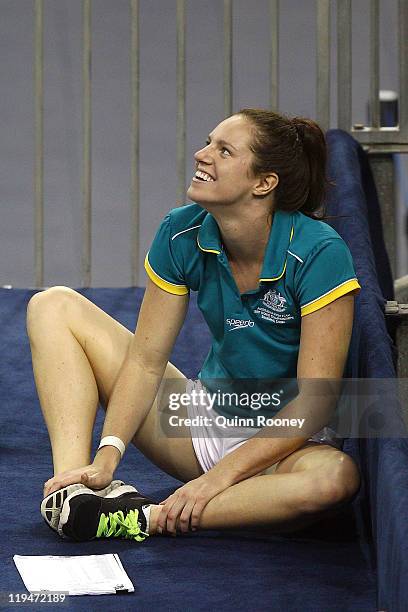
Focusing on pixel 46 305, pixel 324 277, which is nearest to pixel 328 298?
pixel 324 277

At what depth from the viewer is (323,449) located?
1.81 m

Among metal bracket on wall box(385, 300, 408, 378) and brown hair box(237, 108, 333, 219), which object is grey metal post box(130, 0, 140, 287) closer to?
metal bracket on wall box(385, 300, 408, 378)

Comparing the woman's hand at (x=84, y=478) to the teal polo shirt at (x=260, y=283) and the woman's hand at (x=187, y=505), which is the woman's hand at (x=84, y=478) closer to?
the woman's hand at (x=187, y=505)

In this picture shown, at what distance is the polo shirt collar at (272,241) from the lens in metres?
1.82

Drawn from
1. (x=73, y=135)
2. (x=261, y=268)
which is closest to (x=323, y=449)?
(x=261, y=268)

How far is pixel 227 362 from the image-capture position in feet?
6.29

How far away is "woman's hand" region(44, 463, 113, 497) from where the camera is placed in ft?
5.95

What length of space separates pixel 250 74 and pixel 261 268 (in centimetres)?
345

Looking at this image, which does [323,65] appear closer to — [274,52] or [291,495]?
[274,52]

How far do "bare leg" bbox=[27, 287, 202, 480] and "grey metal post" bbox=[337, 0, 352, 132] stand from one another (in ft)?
5.99

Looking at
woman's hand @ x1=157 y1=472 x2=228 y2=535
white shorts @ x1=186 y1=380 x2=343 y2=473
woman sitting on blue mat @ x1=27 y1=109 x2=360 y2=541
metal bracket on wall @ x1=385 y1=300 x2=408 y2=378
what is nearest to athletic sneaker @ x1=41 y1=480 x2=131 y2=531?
woman sitting on blue mat @ x1=27 y1=109 x2=360 y2=541

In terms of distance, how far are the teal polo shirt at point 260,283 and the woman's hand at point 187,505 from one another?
150mm

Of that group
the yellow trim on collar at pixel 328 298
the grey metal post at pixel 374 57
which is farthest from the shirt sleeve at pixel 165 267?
the grey metal post at pixel 374 57

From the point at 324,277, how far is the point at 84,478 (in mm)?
418
